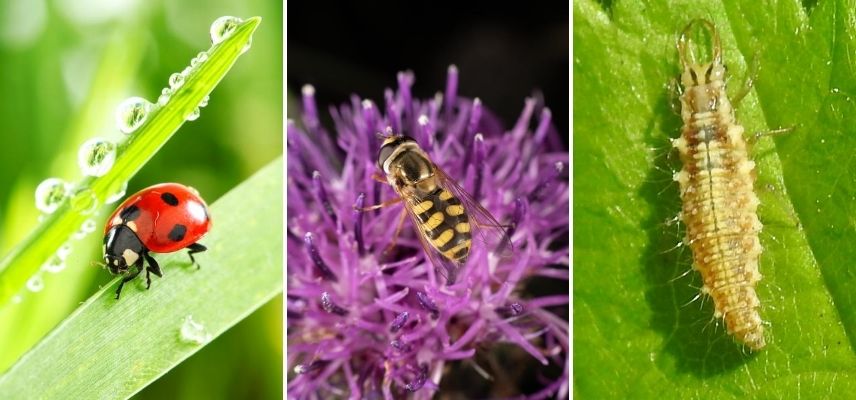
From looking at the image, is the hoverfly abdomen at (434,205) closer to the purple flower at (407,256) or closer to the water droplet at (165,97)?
the purple flower at (407,256)

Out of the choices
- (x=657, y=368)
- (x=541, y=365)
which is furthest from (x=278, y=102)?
(x=657, y=368)

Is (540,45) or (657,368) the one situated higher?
(540,45)

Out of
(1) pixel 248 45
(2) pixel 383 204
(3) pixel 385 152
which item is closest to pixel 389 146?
(3) pixel 385 152

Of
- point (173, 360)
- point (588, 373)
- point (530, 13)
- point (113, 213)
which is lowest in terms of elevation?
point (588, 373)

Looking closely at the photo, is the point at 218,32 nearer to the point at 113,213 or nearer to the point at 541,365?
the point at 113,213

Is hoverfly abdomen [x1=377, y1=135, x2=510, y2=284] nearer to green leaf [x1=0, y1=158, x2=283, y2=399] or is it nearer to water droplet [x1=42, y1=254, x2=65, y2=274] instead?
green leaf [x1=0, y1=158, x2=283, y2=399]

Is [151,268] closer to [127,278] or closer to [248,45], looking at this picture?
[127,278]

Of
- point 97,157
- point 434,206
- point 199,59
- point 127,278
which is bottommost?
point 127,278
